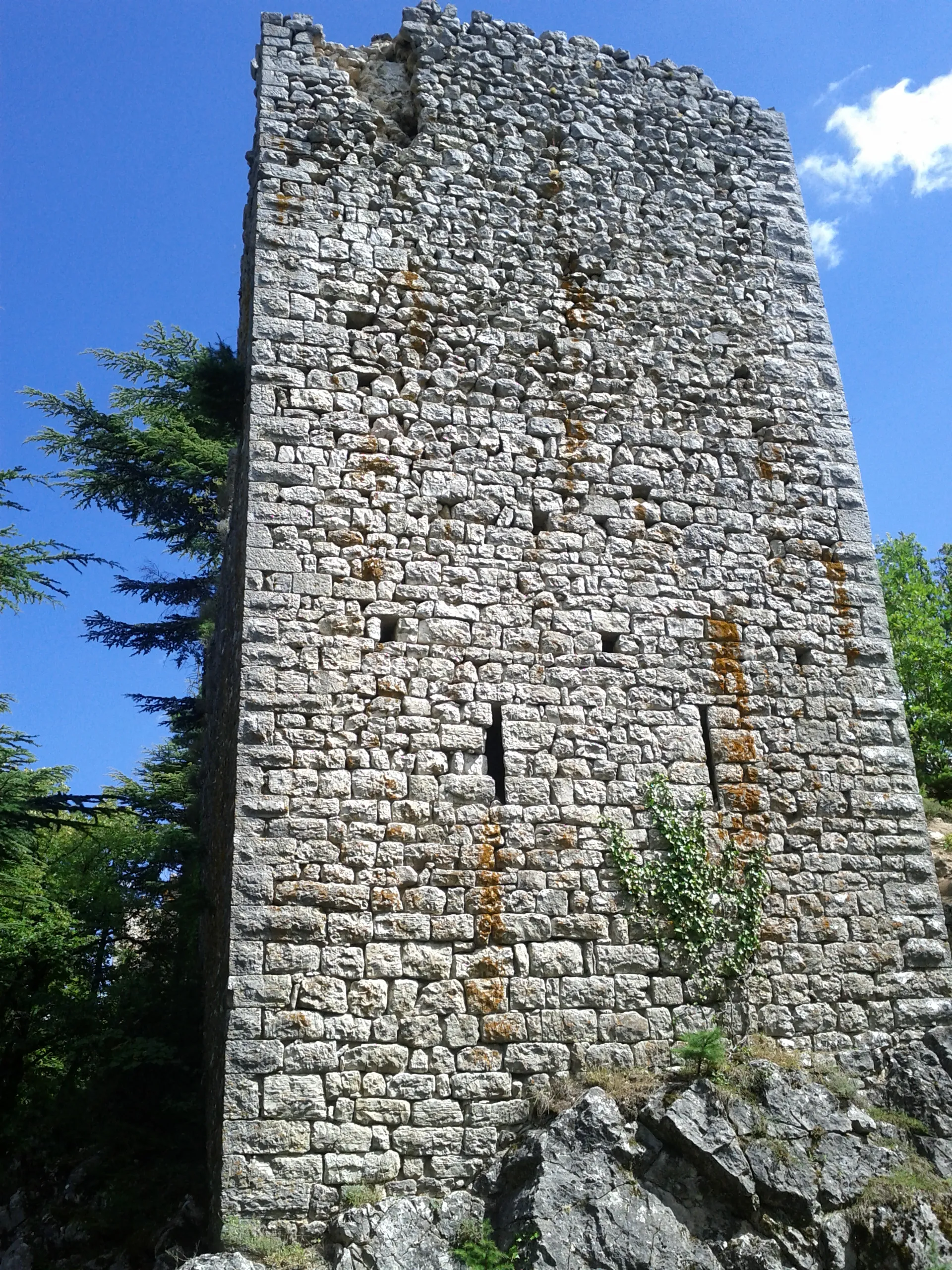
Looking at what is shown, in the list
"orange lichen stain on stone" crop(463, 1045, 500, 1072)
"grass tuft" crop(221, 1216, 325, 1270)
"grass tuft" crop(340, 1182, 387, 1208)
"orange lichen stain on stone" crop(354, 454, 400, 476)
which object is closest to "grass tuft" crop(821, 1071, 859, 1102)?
"orange lichen stain on stone" crop(463, 1045, 500, 1072)

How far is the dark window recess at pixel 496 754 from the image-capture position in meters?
6.61

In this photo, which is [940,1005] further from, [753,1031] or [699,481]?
[699,481]

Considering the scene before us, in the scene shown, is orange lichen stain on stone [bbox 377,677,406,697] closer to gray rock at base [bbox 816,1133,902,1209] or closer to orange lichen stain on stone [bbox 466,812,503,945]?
orange lichen stain on stone [bbox 466,812,503,945]

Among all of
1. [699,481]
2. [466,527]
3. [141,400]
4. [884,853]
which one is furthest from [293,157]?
[141,400]

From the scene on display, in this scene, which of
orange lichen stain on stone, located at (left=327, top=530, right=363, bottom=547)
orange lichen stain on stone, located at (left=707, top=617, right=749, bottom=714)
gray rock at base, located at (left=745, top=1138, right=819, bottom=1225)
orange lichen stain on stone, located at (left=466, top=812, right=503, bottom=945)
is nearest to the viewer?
gray rock at base, located at (left=745, top=1138, right=819, bottom=1225)

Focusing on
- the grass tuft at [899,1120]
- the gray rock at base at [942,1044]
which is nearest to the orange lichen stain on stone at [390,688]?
the grass tuft at [899,1120]

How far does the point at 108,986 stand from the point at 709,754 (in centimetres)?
529

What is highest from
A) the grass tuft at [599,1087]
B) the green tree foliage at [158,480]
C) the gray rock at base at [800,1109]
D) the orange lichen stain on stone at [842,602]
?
the green tree foliage at [158,480]

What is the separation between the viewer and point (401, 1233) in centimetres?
541

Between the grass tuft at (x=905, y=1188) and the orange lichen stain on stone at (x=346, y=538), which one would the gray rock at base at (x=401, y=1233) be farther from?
the orange lichen stain on stone at (x=346, y=538)

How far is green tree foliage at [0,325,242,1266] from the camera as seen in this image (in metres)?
6.76

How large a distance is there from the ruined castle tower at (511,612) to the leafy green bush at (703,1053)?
0.78ft

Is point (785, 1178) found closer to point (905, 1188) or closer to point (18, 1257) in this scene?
point (905, 1188)

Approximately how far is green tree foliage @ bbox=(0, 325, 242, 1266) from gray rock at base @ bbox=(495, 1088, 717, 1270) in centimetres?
227
